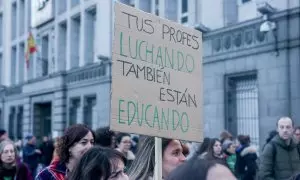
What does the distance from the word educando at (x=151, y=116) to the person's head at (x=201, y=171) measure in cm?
123

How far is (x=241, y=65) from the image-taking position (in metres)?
12.9

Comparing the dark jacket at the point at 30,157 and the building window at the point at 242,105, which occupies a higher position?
the building window at the point at 242,105

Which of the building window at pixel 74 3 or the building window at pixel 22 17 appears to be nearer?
the building window at pixel 74 3

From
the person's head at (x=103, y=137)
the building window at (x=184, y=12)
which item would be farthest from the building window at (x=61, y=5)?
the person's head at (x=103, y=137)

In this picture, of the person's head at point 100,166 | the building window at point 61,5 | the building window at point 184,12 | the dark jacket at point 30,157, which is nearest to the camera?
the person's head at point 100,166

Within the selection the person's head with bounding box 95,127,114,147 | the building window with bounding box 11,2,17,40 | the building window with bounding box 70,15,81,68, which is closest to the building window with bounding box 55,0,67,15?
the building window with bounding box 70,15,81,68

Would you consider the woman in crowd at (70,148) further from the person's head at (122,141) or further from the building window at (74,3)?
the building window at (74,3)

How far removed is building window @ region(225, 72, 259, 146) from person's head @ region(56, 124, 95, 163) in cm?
914

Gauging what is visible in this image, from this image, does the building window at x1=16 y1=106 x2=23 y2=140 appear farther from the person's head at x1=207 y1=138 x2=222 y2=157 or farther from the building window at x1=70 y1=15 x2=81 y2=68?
the person's head at x1=207 y1=138 x2=222 y2=157

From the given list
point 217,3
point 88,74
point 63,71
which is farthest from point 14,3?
point 217,3

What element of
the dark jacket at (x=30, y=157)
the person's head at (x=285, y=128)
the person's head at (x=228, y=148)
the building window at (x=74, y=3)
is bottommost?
the dark jacket at (x=30, y=157)

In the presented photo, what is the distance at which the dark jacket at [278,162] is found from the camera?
5871mm

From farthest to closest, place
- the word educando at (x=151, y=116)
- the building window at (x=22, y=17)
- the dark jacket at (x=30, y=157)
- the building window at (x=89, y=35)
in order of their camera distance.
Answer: the building window at (x=22, y=17) < the building window at (x=89, y=35) < the dark jacket at (x=30, y=157) < the word educando at (x=151, y=116)

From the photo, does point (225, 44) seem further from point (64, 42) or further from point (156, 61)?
point (64, 42)
